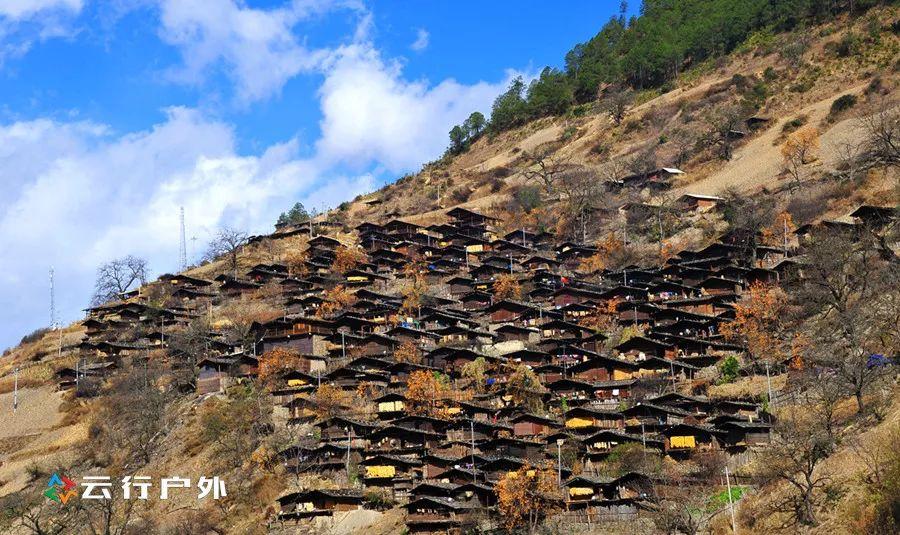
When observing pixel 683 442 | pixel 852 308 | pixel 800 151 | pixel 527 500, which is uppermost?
pixel 800 151

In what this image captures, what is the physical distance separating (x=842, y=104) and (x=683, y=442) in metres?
70.6

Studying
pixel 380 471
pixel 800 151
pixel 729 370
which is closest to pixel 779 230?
pixel 800 151

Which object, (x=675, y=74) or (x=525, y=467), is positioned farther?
(x=675, y=74)

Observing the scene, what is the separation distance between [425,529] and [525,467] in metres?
6.26

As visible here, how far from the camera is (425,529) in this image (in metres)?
51.8

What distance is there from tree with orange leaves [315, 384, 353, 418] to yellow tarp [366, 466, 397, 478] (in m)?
6.62

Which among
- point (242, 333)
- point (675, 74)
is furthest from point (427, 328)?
point (675, 74)

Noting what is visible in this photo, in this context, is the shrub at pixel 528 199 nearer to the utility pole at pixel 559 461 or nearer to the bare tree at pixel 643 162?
the bare tree at pixel 643 162

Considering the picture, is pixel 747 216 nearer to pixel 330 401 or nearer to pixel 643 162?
pixel 643 162

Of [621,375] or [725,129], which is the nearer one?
[621,375]

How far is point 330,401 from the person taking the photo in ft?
215

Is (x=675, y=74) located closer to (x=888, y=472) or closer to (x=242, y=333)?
(x=242, y=333)

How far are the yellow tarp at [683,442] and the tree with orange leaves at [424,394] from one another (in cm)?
1428

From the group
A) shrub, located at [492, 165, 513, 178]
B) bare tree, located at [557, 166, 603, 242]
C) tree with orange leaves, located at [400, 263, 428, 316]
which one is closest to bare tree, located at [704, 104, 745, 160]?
bare tree, located at [557, 166, 603, 242]
